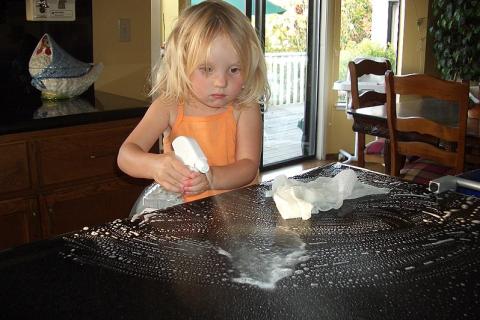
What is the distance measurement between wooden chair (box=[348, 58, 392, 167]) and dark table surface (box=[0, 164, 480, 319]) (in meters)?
2.12

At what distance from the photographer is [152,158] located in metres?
1.10

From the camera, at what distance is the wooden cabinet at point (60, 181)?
1861 mm

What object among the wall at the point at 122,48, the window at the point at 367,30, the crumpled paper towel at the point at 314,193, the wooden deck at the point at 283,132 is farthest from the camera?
the window at the point at 367,30

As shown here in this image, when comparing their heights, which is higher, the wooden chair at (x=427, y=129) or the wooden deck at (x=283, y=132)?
the wooden chair at (x=427, y=129)

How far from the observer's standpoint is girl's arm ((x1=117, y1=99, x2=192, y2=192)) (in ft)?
3.27

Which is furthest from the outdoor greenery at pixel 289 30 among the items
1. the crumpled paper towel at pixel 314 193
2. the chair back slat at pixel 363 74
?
the crumpled paper towel at pixel 314 193

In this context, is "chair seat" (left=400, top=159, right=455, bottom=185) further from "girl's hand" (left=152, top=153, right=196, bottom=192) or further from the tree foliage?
the tree foliage

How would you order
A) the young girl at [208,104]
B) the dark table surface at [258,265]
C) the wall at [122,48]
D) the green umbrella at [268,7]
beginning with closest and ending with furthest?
the dark table surface at [258,265] < the young girl at [208,104] < the wall at [122,48] < the green umbrella at [268,7]

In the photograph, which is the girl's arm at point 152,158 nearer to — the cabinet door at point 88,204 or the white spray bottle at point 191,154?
the white spray bottle at point 191,154

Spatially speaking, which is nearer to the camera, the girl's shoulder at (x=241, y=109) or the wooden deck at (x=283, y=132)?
the girl's shoulder at (x=241, y=109)

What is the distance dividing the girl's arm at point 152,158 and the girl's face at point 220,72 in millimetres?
206

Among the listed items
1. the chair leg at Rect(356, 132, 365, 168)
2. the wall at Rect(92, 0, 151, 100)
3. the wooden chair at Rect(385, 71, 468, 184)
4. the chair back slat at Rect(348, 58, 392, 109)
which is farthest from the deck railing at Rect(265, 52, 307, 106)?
the wooden chair at Rect(385, 71, 468, 184)

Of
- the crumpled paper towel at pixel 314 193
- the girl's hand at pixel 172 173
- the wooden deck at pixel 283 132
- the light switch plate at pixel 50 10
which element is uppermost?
the light switch plate at pixel 50 10

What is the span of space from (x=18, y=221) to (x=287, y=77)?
3.16 m
